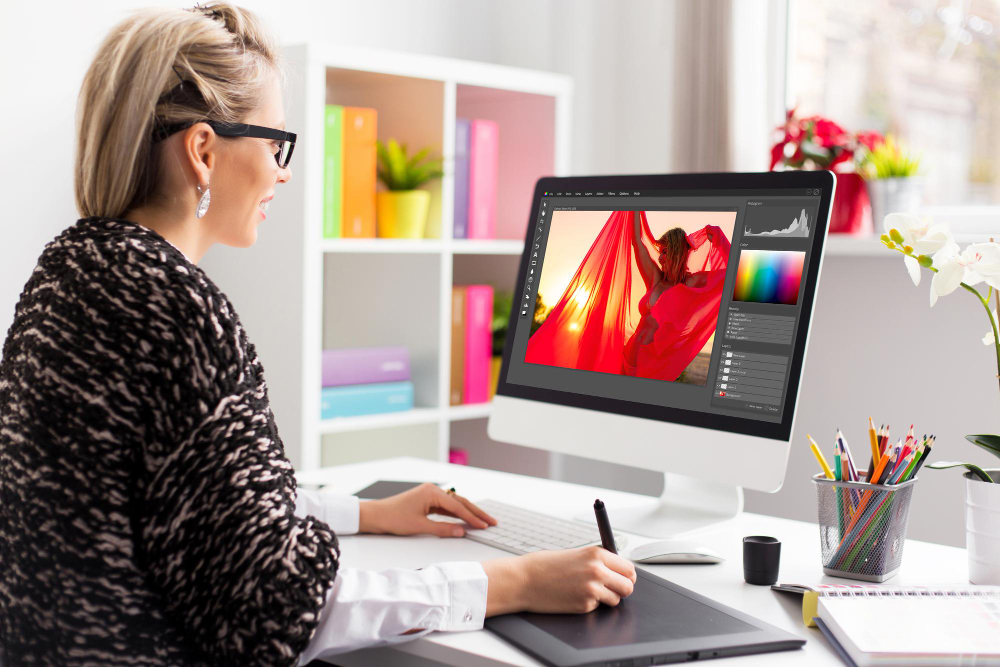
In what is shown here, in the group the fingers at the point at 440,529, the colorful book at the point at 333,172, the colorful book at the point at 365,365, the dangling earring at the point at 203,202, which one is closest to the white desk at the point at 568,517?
the fingers at the point at 440,529

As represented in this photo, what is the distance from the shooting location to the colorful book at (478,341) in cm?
259

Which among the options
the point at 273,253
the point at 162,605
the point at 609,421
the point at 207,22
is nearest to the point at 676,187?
the point at 609,421

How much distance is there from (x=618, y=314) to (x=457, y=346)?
1.21 metres

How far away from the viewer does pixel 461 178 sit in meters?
2.54

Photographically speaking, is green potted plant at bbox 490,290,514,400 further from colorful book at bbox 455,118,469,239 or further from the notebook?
the notebook

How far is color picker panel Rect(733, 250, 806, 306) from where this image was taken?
4.10 ft

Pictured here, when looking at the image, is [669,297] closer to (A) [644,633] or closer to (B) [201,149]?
(A) [644,633]

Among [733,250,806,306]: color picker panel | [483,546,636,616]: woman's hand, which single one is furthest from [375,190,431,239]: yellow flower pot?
[483,546,636,616]: woman's hand

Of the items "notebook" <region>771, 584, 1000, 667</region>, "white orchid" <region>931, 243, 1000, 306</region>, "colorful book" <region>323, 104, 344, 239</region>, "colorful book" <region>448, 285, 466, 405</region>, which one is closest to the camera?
"notebook" <region>771, 584, 1000, 667</region>

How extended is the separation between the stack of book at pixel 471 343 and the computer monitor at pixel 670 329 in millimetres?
1034

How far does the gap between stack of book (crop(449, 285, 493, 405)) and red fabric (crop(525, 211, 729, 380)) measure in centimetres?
108

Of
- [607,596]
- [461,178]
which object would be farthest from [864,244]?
[607,596]

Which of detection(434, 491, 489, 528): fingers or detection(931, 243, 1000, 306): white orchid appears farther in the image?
detection(434, 491, 489, 528): fingers

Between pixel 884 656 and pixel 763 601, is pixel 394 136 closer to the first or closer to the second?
pixel 763 601
